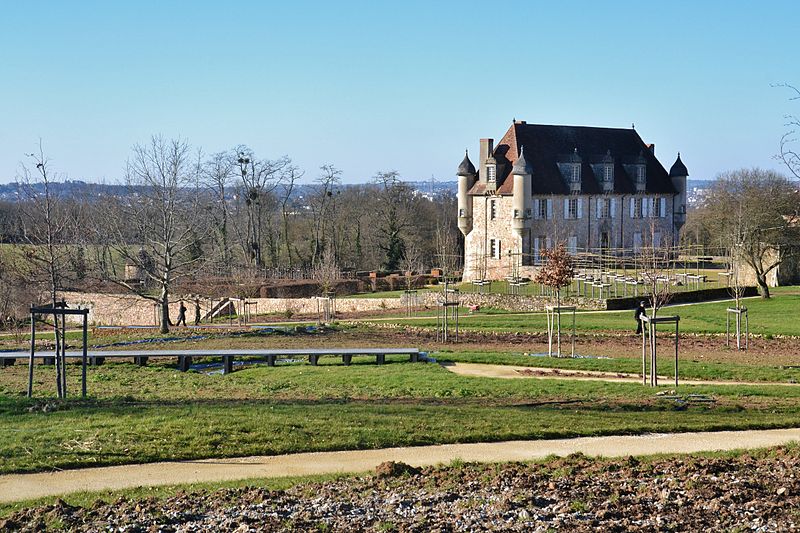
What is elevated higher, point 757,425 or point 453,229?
point 453,229

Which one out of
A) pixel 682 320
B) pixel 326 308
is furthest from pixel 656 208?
pixel 326 308

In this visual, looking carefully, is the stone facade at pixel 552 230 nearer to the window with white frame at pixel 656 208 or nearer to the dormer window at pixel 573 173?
the window with white frame at pixel 656 208

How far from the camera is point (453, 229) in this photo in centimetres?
9294

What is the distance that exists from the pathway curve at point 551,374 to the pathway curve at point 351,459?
6.78 meters

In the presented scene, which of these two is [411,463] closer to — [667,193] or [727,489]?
[727,489]

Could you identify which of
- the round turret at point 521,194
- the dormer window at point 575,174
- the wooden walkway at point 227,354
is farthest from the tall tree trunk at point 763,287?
the wooden walkway at point 227,354

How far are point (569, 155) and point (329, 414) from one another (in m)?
51.5

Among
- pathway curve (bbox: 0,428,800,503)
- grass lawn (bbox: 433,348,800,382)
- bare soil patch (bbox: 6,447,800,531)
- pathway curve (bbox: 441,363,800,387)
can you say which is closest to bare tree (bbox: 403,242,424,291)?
grass lawn (bbox: 433,348,800,382)

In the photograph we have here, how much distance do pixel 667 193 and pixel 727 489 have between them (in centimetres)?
5965

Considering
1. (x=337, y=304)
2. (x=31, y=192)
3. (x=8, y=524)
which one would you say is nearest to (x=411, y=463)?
(x=8, y=524)

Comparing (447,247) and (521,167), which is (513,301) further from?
(447,247)

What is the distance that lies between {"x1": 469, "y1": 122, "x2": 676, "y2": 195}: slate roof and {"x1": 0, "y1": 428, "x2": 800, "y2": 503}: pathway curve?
48280 millimetres

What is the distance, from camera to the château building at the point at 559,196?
63625mm

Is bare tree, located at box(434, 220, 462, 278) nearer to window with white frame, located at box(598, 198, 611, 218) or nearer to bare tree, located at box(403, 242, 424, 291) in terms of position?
bare tree, located at box(403, 242, 424, 291)
